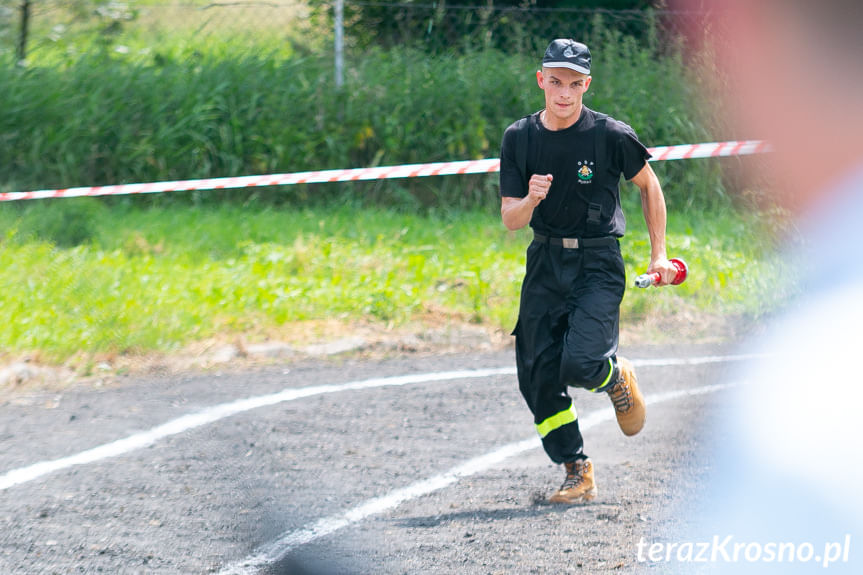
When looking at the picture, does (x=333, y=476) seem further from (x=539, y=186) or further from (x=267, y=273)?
(x=267, y=273)

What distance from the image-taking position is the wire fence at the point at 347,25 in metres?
12.3

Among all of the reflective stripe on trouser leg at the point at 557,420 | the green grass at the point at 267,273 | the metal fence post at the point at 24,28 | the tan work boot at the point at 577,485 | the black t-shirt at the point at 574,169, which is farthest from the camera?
the metal fence post at the point at 24,28

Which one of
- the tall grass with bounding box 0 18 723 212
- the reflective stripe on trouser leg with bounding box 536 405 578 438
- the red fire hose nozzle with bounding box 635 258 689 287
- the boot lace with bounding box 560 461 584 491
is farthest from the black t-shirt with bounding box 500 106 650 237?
the tall grass with bounding box 0 18 723 212

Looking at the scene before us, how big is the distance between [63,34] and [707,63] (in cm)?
741

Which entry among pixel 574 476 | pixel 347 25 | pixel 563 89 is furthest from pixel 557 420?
pixel 347 25

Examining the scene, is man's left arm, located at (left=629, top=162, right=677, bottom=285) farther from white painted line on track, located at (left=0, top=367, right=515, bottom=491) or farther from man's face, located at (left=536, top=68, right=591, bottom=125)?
white painted line on track, located at (left=0, top=367, right=515, bottom=491)

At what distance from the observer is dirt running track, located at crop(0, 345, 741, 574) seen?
4.06 m

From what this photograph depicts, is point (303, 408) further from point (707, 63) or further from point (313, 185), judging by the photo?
point (707, 63)

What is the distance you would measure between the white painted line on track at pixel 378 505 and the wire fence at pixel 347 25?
735 centimetres

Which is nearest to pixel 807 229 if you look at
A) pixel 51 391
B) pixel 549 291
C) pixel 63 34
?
pixel 549 291

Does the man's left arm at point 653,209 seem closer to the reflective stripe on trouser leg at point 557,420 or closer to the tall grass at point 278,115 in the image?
the reflective stripe on trouser leg at point 557,420

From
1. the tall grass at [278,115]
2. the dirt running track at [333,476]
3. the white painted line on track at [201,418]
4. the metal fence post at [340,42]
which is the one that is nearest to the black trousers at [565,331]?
the dirt running track at [333,476]

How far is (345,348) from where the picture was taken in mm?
7656

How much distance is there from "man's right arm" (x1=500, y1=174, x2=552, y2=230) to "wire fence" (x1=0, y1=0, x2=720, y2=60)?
7871 mm
